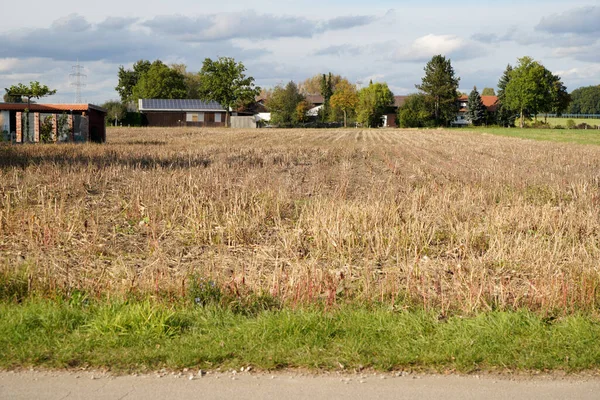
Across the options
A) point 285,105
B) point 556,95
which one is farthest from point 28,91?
point 556,95

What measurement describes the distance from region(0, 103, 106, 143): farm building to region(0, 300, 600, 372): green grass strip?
28.5 meters

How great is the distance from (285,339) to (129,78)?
139 m

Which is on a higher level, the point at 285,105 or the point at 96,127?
the point at 285,105

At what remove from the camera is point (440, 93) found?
4555 inches

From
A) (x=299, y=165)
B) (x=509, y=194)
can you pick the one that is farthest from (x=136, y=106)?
(x=509, y=194)

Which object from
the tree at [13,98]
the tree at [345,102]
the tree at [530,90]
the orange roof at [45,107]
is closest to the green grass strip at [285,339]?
the orange roof at [45,107]

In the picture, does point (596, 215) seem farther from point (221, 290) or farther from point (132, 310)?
point (132, 310)

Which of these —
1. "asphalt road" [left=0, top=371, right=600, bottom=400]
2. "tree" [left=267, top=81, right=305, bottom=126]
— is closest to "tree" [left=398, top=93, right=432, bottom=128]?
"tree" [left=267, top=81, right=305, bottom=126]

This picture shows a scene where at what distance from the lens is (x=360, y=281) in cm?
877

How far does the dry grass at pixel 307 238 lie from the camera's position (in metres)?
8.22

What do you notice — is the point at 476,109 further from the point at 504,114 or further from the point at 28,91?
the point at 28,91

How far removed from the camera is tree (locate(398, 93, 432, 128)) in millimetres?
112875

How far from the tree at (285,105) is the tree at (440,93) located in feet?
73.6

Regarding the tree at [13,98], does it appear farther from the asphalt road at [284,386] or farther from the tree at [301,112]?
the tree at [301,112]
